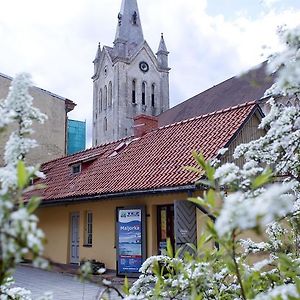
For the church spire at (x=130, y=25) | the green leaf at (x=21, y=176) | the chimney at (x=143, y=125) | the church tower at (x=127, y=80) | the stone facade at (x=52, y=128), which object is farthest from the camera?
the church spire at (x=130, y=25)

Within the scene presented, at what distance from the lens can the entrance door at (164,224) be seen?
12.1 m

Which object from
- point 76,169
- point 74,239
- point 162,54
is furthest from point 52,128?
point 162,54

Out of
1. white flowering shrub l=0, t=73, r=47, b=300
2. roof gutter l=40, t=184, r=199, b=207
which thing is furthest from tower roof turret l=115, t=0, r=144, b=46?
white flowering shrub l=0, t=73, r=47, b=300

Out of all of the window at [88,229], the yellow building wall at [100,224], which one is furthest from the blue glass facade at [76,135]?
the window at [88,229]

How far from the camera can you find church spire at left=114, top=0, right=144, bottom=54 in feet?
183

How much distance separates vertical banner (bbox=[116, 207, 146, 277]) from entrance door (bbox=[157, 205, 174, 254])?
45cm

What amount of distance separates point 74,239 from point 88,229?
962 mm

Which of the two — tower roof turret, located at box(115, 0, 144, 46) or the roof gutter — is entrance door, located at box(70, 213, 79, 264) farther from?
tower roof turret, located at box(115, 0, 144, 46)

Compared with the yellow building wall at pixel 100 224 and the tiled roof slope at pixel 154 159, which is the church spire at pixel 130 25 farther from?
the yellow building wall at pixel 100 224

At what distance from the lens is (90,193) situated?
1355cm

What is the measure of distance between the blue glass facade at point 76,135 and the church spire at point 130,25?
26.3 meters

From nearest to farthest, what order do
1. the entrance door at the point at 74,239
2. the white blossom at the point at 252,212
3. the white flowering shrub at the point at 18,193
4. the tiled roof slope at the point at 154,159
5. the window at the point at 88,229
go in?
1. the white blossom at the point at 252,212
2. the white flowering shrub at the point at 18,193
3. the tiled roof slope at the point at 154,159
4. the window at the point at 88,229
5. the entrance door at the point at 74,239

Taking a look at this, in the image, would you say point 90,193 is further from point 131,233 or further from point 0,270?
point 0,270

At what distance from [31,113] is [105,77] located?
55.5 meters
